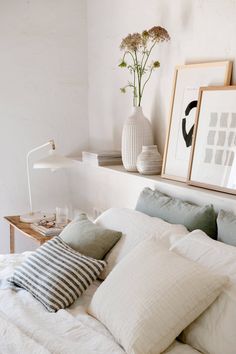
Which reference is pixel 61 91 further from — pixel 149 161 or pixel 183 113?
pixel 183 113

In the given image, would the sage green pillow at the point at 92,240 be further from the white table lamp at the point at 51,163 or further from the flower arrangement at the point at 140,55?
the flower arrangement at the point at 140,55

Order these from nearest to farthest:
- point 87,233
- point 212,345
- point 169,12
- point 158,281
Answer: point 212,345 → point 158,281 → point 87,233 → point 169,12

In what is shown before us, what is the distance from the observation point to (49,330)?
6.64 feet

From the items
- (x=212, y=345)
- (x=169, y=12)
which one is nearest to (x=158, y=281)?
(x=212, y=345)

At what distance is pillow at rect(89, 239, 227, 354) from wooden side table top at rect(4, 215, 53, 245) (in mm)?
1216

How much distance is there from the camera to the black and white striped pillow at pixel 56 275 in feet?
7.50

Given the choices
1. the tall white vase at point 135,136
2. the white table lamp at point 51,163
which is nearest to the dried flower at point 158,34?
the tall white vase at point 135,136

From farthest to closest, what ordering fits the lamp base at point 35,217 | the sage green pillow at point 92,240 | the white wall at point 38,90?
the white wall at point 38,90, the lamp base at point 35,217, the sage green pillow at point 92,240

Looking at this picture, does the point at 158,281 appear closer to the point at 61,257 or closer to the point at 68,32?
the point at 61,257

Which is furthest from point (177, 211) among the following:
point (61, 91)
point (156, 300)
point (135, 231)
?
point (61, 91)

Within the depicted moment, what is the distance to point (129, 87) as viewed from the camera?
362 centimetres

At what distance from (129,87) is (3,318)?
6.39ft

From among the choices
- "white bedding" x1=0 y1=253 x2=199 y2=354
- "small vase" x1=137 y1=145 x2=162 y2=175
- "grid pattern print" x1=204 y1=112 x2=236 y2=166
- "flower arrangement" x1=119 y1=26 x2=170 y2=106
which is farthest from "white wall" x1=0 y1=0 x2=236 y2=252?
"white bedding" x1=0 y1=253 x2=199 y2=354

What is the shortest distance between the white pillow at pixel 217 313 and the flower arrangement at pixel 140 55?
4.42 ft
